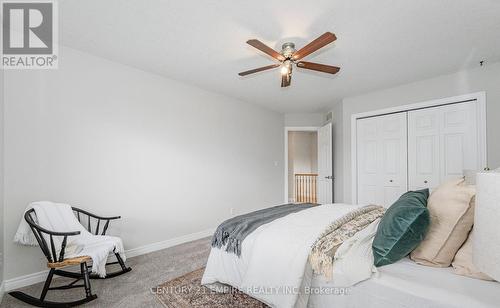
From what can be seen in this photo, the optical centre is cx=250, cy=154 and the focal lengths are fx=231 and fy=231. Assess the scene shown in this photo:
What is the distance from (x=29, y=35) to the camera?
228cm

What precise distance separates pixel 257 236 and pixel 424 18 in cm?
235

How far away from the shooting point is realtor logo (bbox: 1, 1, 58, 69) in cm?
200

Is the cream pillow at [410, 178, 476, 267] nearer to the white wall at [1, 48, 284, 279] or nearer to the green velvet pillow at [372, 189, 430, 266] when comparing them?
the green velvet pillow at [372, 189, 430, 266]

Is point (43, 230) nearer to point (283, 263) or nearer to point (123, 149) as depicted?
point (123, 149)

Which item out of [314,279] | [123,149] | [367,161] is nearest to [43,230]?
[123,149]

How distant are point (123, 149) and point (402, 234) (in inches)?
118

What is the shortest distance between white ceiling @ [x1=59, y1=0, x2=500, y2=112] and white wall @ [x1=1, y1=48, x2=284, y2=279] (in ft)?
1.34

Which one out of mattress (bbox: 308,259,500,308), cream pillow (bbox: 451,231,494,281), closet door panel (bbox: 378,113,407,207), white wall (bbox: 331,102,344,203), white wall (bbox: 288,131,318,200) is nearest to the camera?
mattress (bbox: 308,259,500,308)

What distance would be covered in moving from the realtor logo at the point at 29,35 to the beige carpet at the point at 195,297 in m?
2.55

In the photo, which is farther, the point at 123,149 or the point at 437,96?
the point at 437,96

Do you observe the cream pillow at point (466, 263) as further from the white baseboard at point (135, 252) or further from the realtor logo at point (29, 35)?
the realtor logo at point (29, 35)

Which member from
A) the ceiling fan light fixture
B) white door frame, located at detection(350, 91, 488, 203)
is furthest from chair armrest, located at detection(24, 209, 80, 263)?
white door frame, located at detection(350, 91, 488, 203)

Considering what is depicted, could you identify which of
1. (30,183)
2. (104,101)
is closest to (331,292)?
(30,183)

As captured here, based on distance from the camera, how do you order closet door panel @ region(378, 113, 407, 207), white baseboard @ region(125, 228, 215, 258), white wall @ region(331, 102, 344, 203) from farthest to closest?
white wall @ region(331, 102, 344, 203)
closet door panel @ region(378, 113, 407, 207)
white baseboard @ region(125, 228, 215, 258)
